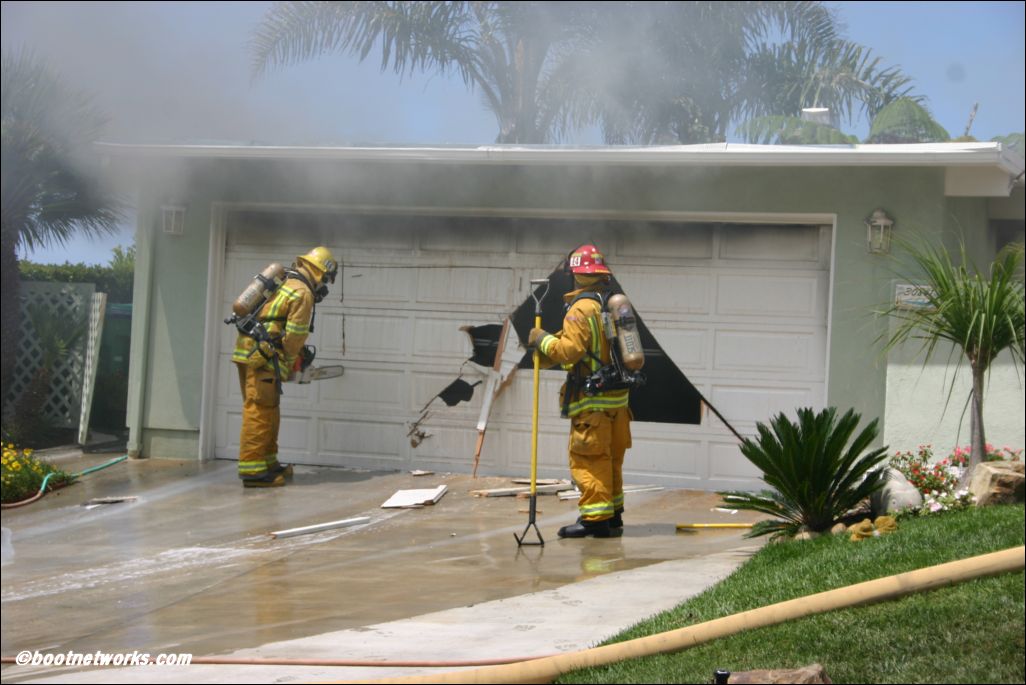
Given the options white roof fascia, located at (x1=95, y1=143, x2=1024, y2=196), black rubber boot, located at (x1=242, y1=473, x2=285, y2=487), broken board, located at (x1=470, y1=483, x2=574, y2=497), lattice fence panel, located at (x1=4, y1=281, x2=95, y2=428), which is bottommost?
black rubber boot, located at (x1=242, y1=473, x2=285, y2=487)

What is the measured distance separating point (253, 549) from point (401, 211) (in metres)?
4.39

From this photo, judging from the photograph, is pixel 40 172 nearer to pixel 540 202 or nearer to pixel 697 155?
pixel 540 202

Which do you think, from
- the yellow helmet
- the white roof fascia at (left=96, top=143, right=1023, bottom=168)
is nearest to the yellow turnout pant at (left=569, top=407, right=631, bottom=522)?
the white roof fascia at (left=96, top=143, right=1023, bottom=168)

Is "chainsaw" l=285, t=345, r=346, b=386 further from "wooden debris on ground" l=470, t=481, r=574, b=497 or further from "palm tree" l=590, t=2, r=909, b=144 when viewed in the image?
"palm tree" l=590, t=2, r=909, b=144

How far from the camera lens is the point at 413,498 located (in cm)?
971

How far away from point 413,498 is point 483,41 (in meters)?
3.95

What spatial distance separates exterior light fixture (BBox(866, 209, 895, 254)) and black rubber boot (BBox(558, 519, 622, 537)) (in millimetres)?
3706

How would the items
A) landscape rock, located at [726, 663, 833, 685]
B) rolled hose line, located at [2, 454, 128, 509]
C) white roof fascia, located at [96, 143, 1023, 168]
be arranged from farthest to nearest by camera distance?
rolled hose line, located at [2, 454, 128, 509], white roof fascia, located at [96, 143, 1023, 168], landscape rock, located at [726, 663, 833, 685]

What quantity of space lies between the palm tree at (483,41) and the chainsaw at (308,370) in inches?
113

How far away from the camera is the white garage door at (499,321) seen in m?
10.5

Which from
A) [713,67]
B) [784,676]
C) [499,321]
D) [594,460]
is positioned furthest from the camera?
[713,67]

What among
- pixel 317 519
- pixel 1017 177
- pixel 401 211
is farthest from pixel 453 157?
pixel 1017 177

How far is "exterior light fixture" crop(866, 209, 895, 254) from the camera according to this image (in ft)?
32.9

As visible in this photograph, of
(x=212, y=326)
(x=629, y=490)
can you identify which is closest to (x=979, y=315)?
(x=629, y=490)
